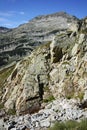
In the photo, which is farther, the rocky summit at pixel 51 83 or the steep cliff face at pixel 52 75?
the steep cliff face at pixel 52 75

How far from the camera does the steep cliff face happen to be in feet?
145

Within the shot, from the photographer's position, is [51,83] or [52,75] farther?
[52,75]

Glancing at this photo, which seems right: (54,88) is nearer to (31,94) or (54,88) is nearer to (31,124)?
(31,94)

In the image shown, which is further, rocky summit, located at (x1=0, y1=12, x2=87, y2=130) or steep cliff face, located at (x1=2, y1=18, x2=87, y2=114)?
steep cliff face, located at (x1=2, y1=18, x2=87, y2=114)

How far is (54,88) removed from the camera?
46562mm

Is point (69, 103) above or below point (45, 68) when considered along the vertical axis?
below

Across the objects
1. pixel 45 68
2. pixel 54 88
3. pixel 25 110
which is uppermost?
pixel 45 68

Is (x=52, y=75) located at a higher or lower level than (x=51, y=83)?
higher

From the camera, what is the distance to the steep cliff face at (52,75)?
44.1 m

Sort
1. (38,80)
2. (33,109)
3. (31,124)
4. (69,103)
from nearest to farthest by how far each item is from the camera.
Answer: (31,124)
(69,103)
(33,109)
(38,80)

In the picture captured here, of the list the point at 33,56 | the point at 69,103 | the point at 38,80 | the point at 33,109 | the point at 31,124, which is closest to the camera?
the point at 31,124

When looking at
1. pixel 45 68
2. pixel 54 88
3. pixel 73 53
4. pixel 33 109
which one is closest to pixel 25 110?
pixel 33 109

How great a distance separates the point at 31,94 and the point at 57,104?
825cm

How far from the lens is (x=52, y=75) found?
4838 centimetres
